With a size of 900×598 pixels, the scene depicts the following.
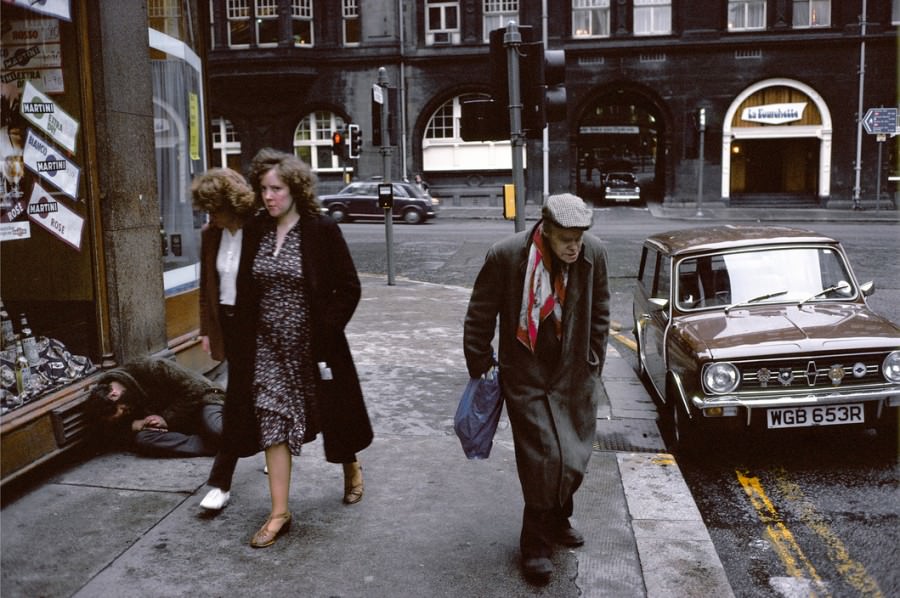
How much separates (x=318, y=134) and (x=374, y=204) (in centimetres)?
900

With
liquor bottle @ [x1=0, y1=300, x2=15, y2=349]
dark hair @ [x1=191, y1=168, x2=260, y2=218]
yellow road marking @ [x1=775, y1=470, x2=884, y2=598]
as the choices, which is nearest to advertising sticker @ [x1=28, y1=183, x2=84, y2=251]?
liquor bottle @ [x1=0, y1=300, x2=15, y2=349]

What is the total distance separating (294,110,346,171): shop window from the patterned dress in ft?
108

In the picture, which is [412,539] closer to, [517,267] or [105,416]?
[517,267]

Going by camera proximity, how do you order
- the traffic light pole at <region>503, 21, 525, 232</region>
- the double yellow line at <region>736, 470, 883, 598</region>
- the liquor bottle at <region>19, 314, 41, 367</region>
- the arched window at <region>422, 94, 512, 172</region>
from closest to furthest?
the double yellow line at <region>736, 470, 883, 598</region> → the liquor bottle at <region>19, 314, 41, 367</region> → the traffic light pole at <region>503, 21, 525, 232</region> → the arched window at <region>422, 94, 512, 172</region>

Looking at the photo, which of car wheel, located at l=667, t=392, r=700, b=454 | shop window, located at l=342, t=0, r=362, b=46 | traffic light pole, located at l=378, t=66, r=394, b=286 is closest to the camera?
car wheel, located at l=667, t=392, r=700, b=454

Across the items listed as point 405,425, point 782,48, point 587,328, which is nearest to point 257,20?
point 782,48

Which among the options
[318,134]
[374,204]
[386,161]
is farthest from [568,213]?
[318,134]

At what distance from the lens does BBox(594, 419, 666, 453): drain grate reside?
20.2 feet

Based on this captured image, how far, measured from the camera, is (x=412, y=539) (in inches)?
173

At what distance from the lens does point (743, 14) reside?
33062 millimetres

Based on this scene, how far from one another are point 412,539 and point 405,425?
210 centimetres

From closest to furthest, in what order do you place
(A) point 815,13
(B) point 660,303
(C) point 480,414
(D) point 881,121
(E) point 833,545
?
(C) point 480,414
(E) point 833,545
(B) point 660,303
(D) point 881,121
(A) point 815,13

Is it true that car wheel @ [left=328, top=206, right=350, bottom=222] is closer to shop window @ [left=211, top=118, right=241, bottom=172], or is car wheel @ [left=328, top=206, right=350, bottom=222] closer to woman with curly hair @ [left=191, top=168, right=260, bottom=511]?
shop window @ [left=211, top=118, right=241, bottom=172]

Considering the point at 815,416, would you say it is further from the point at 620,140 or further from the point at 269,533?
the point at 620,140
